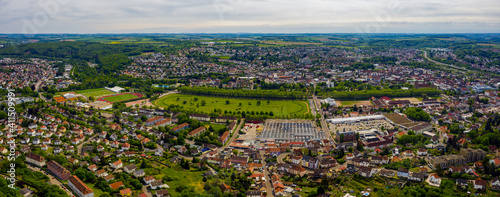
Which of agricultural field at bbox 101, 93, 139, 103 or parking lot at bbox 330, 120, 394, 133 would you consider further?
agricultural field at bbox 101, 93, 139, 103

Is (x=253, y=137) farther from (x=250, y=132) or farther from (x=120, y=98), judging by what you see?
(x=120, y=98)

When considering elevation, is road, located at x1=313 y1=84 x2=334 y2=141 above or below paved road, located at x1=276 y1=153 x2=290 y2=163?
above

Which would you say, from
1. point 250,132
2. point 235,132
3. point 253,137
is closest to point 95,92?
point 235,132

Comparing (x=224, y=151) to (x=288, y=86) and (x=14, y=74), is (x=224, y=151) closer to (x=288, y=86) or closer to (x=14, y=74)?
(x=288, y=86)

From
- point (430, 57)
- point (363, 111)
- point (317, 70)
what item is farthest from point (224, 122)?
point (430, 57)

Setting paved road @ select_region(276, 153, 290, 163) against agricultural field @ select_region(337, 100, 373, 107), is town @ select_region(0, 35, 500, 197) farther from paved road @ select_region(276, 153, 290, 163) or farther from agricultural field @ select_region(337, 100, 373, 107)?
agricultural field @ select_region(337, 100, 373, 107)

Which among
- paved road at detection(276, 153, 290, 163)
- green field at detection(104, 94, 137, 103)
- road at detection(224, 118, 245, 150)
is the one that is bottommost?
paved road at detection(276, 153, 290, 163)

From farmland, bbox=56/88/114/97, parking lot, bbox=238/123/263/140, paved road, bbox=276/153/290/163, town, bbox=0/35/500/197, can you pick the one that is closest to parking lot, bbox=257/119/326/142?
town, bbox=0/35/500/197
